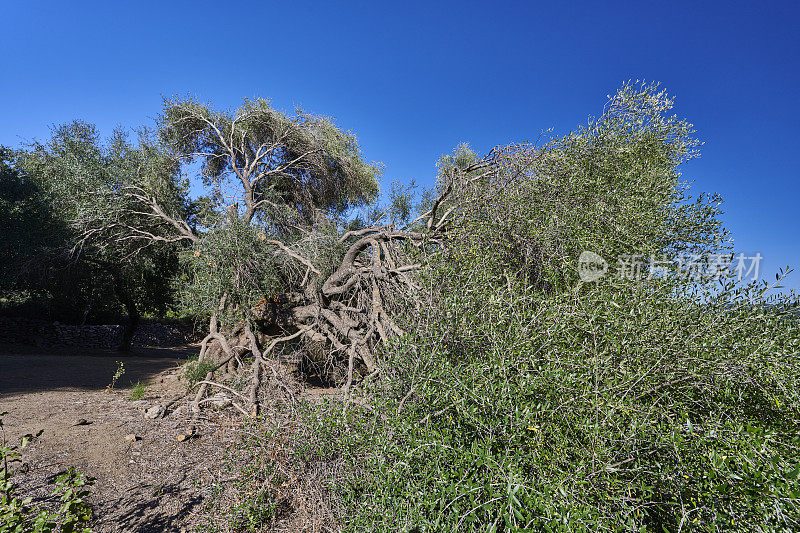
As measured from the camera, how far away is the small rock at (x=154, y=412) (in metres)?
7.88

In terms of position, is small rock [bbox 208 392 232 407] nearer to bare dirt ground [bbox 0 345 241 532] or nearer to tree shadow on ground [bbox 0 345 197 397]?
bare dirt ground [bbox 0 345 241 532]

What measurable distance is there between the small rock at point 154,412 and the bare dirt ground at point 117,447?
0.14m

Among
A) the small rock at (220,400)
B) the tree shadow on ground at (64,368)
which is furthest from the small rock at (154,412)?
the tree shadow on ground at (64,368)

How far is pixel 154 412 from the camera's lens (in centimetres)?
794

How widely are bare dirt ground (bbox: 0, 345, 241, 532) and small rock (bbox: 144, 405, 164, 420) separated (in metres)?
0.14

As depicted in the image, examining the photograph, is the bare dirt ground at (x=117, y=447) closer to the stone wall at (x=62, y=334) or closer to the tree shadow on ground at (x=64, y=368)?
the tree shadow on ground at (x=64, y=368)

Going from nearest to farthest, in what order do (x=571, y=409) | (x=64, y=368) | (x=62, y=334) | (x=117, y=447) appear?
(x=571, y=409)
(x=117, y=447)
(x=64, y=368)
(x=62, y=334)

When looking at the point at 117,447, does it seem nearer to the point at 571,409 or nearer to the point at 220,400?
the point at 220,400

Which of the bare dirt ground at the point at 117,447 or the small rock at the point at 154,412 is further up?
the small rock at the point at 154,412

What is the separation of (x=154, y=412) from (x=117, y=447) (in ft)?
5.45

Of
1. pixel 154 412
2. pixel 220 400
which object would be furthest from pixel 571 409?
pixel 154 412

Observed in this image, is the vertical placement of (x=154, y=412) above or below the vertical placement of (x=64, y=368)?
above

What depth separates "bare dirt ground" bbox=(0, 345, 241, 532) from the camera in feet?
15.4

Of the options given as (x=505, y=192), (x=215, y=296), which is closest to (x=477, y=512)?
(x=505, y=192)
